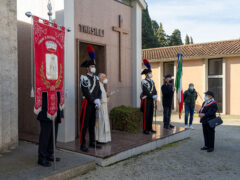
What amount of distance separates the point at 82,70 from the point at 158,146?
355cm

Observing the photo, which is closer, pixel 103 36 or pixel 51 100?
pixel 51 100

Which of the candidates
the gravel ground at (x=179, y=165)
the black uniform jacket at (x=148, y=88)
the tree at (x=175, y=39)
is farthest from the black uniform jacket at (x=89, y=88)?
the tree at (x=175, y=39)

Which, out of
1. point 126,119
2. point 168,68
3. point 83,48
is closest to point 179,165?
point 126,119

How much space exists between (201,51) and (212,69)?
1413mm

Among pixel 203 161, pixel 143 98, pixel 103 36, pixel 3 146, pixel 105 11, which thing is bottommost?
pixel 203 161

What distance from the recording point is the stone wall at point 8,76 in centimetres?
539

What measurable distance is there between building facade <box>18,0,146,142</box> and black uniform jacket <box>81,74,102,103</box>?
845 millimetres

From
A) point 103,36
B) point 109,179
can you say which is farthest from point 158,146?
point 103,36

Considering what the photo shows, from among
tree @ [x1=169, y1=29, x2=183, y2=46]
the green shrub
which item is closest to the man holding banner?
the green shrub

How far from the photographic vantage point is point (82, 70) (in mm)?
8609

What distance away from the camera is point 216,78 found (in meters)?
16.3

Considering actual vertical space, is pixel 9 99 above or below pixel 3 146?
above

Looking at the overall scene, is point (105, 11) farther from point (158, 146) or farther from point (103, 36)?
point (158, 146)

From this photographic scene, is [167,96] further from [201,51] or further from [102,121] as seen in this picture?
[201,51]
